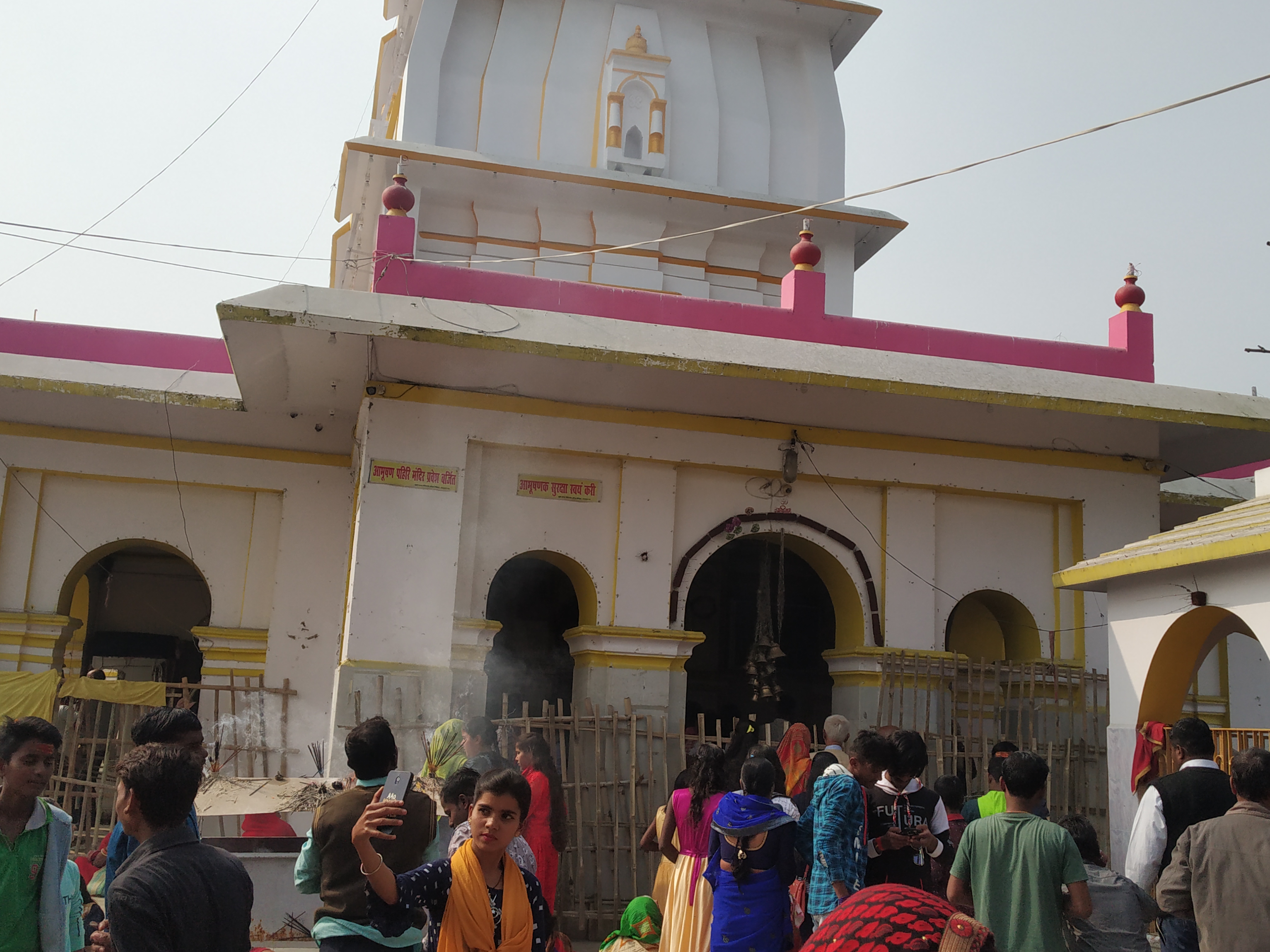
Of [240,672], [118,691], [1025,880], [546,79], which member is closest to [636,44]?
[546,79]

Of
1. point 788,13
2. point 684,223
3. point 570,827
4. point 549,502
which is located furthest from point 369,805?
point 788,13

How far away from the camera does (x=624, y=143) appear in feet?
47.9

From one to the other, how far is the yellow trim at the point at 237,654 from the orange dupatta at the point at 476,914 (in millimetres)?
8504

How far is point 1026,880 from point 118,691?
8654 mm

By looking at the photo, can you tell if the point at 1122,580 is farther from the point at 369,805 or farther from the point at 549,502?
the point at 369,805

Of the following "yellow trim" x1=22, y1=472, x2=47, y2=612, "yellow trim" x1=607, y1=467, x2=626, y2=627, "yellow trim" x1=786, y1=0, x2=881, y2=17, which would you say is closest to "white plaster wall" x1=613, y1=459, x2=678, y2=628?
"yellow trim" x1=607, y1=467, x2=626, y2=627

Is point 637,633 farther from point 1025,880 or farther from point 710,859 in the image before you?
point 1025,880

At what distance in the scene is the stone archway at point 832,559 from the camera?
10336mm

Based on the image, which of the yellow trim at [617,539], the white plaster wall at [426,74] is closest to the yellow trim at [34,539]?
the yellow trim at [617,539]

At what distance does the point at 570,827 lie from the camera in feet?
28.9

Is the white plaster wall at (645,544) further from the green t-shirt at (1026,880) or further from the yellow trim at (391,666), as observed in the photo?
the green t-shirt at (1026,880)

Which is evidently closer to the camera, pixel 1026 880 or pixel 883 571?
pixel 1026 880

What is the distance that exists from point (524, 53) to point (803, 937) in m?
12.4

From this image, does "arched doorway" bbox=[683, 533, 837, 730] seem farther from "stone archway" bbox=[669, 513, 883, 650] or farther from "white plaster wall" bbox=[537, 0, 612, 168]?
"white plaster wall" bbox=[537, 0, 612, 168]
